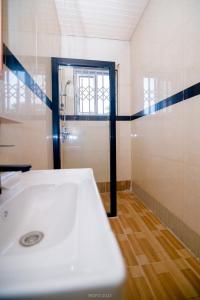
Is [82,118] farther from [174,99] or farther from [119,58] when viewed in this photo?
[174,99]

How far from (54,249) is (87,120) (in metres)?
1.97

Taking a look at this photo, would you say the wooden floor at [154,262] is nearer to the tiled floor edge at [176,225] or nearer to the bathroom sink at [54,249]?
the tiled floor edge at [176,225]

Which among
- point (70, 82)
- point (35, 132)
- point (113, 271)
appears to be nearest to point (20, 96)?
point (35, 132)

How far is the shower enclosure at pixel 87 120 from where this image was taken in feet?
6.00

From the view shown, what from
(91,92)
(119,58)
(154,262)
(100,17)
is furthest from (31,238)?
(119,58)

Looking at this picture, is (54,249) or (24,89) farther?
(24,89)

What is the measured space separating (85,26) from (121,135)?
5.04 feet

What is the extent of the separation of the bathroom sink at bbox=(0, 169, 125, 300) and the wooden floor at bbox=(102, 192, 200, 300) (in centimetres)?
68

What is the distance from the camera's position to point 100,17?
1996 millimetres

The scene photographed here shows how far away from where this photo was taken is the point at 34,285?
0.21 meters

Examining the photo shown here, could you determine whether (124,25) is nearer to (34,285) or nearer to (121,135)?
(121,135)

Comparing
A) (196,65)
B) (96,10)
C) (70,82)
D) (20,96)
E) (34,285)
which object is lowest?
(34,285)

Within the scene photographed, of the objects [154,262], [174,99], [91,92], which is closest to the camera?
[154,262]

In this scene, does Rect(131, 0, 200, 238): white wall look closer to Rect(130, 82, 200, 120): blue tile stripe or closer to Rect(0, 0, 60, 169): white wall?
Rect(130, 82, 200, 120): blue tile stripe
